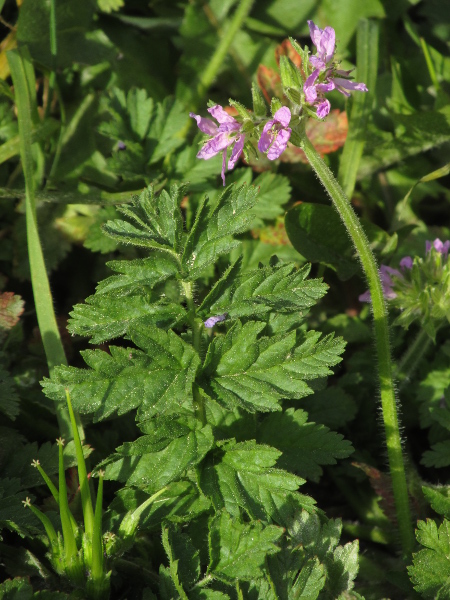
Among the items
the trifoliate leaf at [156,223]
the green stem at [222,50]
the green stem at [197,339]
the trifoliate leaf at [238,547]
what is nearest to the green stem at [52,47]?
the green stem at [222,50]

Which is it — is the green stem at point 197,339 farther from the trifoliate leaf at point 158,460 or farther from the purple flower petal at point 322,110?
the purple flower petal at point 322,110

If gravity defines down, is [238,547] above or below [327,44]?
below

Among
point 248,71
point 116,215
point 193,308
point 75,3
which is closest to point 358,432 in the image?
point 193,308

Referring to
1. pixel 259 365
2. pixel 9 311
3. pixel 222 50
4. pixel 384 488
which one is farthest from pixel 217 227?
pixel 222 50

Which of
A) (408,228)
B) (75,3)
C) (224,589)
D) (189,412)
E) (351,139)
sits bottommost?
(224,589)

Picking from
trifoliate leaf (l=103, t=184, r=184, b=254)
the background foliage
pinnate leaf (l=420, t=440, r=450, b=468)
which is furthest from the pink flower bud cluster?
trifoliate leaf (l=103, t=184, r=184, b=254)

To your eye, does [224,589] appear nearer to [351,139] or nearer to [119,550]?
[119,550]

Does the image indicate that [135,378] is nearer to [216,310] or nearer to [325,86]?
[216,310]
